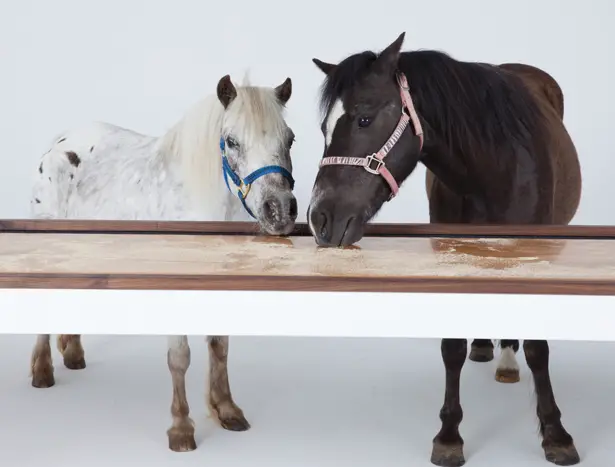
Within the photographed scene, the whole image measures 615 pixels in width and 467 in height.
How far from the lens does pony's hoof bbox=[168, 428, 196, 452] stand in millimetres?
3070

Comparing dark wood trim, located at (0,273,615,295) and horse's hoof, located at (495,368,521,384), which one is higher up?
dark wood trim, located at (0,273,615,295)

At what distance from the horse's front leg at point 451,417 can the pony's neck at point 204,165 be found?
1.03m

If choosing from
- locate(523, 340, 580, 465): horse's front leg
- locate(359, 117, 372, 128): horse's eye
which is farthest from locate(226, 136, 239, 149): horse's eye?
locate(523, 340, 580, 465): horse's front leg

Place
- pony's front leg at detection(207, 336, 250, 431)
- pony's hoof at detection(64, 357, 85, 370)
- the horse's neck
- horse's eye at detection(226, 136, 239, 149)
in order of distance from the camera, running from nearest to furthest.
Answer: the horse's neck → horse's eye at detection(226, 136, 239, 149) → pony's front leg at detection(207, 336, 250, 431) → pony's hoof at detection(64, 357, 85, 370)

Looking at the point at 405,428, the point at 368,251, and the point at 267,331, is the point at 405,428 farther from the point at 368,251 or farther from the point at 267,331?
the point at 267,331

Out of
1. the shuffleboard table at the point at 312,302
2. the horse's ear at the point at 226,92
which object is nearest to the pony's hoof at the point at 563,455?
the shuffleboard table at the point at 312,302

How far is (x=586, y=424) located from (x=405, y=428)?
2.35ft

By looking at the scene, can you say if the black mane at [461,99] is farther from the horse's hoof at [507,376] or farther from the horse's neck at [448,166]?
the horse's hoof at [507,376]

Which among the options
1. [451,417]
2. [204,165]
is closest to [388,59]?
[204,165]

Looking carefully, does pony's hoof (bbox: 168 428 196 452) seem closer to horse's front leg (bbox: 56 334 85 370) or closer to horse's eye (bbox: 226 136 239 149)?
horse's eye (bbox: 226 136 239 149)

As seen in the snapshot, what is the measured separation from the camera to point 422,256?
101 inches

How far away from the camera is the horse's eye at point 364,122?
2705 mm

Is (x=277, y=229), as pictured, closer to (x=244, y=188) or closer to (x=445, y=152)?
(x=244, y=188)

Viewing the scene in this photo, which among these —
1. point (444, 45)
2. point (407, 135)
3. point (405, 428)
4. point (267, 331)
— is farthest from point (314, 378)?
point (444, 45)
